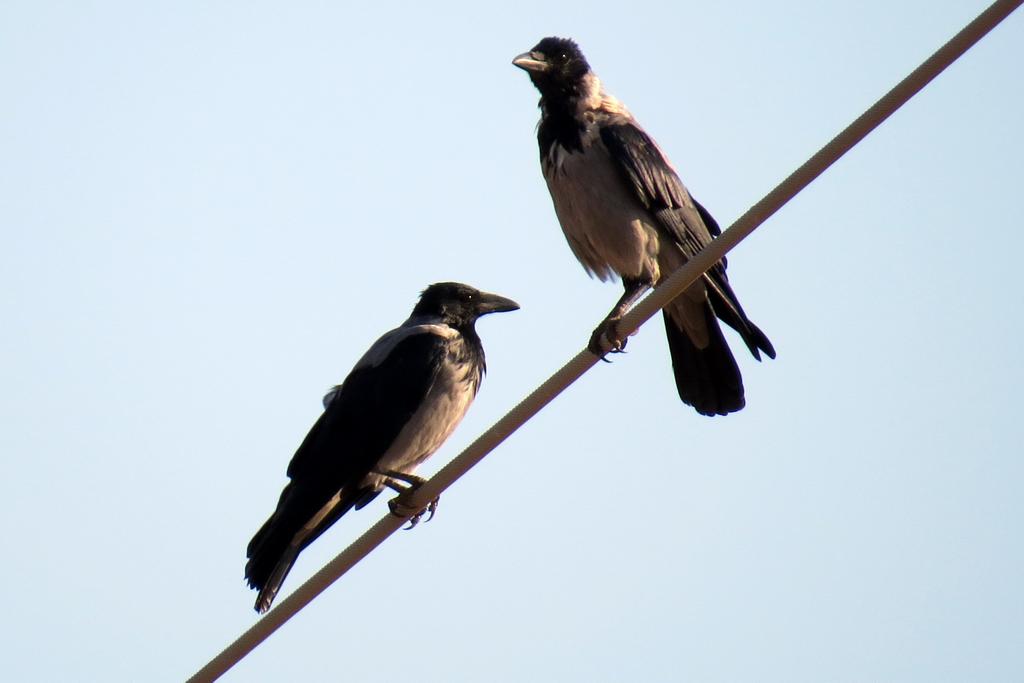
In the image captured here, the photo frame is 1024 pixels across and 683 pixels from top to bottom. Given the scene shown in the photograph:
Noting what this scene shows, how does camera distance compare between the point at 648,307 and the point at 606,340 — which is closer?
the point at 648,307

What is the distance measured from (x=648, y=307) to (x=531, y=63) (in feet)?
9.61

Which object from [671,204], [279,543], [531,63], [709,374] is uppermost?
[531,63]

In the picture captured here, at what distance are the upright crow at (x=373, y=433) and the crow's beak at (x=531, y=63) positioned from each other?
1442 millimetres

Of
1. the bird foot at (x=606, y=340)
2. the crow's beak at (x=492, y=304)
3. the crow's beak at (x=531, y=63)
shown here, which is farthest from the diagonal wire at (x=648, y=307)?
the crow's beak at (x=492, y=304)

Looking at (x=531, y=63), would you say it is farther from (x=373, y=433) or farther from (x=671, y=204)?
(x=373, y=433)

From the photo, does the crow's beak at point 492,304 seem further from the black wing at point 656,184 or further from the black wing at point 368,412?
the black wing at point 656,184

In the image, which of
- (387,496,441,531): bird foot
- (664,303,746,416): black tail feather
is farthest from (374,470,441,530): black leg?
(664,303,746,416): black tail feather

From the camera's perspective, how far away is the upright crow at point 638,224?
7.16 m

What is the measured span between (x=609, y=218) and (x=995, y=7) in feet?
10.2

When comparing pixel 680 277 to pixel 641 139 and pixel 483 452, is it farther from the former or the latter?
pixel 641 139

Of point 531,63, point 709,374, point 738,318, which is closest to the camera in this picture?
point 738,318

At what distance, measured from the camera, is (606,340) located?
6.66 meters

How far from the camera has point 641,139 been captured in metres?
7.41

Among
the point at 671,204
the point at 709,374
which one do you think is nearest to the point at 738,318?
the point at 709,374
